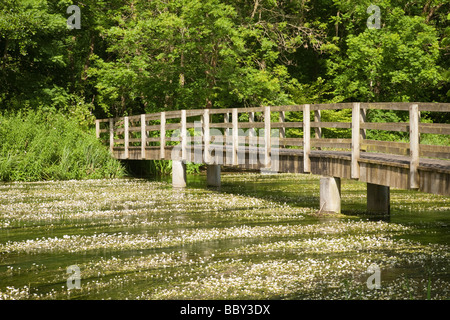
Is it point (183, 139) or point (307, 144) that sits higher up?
point (183, 139)

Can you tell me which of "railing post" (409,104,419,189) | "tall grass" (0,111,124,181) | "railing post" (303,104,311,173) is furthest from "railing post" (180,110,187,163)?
"railing post" (409,104,419,189)

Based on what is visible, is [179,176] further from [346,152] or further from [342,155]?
[342,155]

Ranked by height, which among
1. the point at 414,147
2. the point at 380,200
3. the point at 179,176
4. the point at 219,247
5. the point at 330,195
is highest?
the point at 414,147

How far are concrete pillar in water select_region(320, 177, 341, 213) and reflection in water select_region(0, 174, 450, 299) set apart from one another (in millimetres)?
346

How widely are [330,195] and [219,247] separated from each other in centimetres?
490

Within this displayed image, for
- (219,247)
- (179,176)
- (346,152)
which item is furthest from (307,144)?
(179,176)

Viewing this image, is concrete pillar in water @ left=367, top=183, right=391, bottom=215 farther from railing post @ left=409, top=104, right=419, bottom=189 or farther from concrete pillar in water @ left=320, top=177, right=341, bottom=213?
railing post @ left=409, top=104, right=419, bottom=189

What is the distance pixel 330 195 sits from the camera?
15500mm

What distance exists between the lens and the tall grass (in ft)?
82.8

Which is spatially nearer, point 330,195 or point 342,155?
point 342,155

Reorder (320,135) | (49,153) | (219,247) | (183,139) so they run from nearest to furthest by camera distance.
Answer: (219,247)
(320,135)
(183,139)
(49,153)

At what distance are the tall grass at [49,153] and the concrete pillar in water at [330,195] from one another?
13.2m

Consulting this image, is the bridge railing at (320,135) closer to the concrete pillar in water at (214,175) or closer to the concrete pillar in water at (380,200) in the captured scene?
the concrete pillar in water at (380,200)
